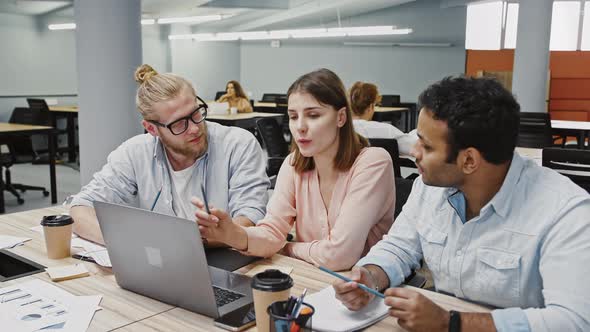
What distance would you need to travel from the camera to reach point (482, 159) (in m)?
1.27

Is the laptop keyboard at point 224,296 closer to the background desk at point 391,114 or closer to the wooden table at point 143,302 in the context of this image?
the wooden table at point 143,302

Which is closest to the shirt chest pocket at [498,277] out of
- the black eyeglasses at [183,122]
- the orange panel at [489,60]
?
the black eyeglasses at [183,122]

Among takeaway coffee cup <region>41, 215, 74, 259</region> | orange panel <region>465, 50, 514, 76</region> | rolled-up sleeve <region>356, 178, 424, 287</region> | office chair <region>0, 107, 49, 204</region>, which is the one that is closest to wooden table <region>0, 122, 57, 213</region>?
office chair <region>0, 107, 49, 204</region>

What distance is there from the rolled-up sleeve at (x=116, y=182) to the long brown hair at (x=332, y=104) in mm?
705

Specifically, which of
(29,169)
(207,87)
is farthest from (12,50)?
(207,87)

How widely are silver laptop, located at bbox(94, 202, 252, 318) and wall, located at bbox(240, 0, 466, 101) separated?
33.6 ft

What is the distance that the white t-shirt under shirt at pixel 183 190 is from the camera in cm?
206

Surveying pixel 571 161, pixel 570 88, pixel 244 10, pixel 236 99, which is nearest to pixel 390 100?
pixel 570 88

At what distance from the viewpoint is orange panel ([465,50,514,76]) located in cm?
1061

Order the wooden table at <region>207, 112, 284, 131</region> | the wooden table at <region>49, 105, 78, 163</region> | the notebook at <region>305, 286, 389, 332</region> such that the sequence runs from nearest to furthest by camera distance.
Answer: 1. the notebook at <region>305, 286, 389, 332</region>
2. the wooden table at <region>207, 112, 284, 131</region>
3. the wooden table at <region>49, 105, 78, 163</region>

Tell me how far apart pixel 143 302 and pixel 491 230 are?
927 mm

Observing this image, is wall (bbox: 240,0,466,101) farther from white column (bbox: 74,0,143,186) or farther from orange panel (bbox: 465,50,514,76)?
white column (bbox: 74,0,143,186)

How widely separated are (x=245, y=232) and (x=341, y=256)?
33 cm

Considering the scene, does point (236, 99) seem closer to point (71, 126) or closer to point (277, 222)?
point (71, 126)
